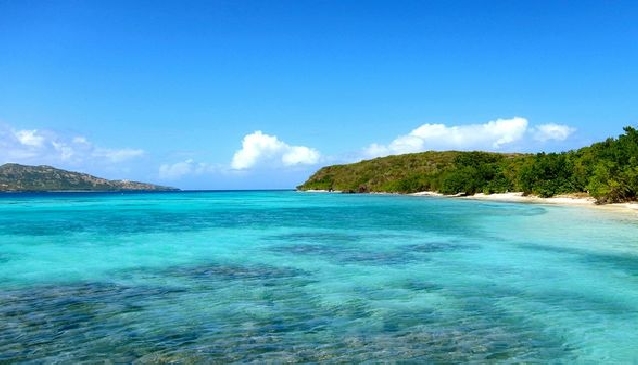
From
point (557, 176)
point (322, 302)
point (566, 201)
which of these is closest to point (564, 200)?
point (566, 201)

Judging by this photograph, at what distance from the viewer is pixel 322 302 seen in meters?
13.8

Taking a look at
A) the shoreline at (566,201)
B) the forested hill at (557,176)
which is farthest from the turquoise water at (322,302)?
the forested hill at (557,176)

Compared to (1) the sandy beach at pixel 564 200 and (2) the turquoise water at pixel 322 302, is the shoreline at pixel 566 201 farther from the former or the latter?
(2) the turquoise water at pixel 322 302

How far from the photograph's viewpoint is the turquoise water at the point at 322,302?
31.6 ft

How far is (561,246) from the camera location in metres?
26.8

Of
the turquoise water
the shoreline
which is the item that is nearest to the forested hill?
the shoreline

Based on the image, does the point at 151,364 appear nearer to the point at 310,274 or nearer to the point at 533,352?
the point at 533,352

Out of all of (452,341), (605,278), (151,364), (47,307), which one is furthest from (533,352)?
(47,307)

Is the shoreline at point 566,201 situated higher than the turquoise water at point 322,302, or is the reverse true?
the shoreline at point 566,201

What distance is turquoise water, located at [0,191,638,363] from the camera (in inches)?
380

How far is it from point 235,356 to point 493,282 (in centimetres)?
1050

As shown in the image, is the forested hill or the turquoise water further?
the forested hill

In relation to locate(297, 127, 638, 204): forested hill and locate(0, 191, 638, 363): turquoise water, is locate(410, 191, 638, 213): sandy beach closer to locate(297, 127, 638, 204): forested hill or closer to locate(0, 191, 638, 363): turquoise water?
locate(297, 127, 638, 204): forested hill

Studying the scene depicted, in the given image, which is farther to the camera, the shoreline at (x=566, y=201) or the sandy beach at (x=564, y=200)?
the sandy beach at (x=564, y=200)
